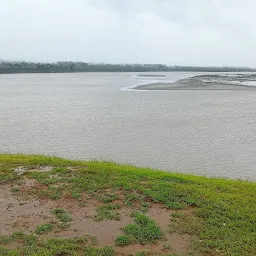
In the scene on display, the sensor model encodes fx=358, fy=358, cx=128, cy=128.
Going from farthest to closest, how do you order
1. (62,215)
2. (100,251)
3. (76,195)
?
(76,195)
(62,215)
(100,251)

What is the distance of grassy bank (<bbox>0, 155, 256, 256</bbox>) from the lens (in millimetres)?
6254

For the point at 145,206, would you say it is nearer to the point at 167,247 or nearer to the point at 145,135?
the point at 167,247

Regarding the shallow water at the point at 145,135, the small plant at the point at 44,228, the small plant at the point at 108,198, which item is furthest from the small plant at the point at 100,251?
the shallow water at the point at 145,135

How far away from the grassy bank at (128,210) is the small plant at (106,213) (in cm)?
2

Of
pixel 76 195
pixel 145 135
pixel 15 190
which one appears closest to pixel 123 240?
pixel 76 195

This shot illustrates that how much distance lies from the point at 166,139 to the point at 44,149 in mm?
6952

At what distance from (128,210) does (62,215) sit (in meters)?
1.41

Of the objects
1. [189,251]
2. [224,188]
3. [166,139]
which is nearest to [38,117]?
[166,139]

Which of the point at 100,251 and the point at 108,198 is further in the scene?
the point at 108,198

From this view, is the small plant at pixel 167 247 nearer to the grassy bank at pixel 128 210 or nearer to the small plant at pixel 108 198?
the grassy bank at pixel 128 210

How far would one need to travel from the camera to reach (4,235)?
662 cm

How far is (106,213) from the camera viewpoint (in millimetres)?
7551

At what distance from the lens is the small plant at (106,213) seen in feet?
24.2

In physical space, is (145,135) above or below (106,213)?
below
